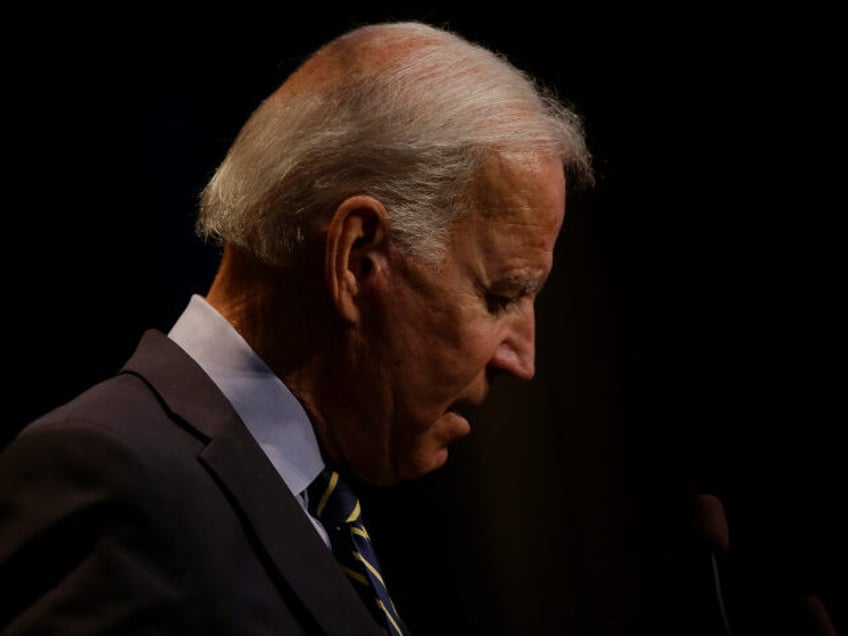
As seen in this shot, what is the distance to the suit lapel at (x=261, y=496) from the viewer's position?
1.16m

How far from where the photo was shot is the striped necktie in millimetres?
1388

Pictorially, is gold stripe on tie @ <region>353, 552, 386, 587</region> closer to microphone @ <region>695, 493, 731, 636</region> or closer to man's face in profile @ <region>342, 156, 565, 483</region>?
man's face in profile @ <region>342, 156, 565, 483</region>

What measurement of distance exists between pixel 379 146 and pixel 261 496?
18.8 inches

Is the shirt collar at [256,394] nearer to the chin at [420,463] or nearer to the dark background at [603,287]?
the chin at [420,463]

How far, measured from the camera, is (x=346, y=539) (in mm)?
1405

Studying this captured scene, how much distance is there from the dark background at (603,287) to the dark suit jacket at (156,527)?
74cm

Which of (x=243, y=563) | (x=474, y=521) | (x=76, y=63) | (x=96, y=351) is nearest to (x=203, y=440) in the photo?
(x=243, y=563)

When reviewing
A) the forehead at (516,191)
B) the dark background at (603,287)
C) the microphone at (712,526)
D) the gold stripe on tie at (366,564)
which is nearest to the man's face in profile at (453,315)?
the forehead at (516,191)

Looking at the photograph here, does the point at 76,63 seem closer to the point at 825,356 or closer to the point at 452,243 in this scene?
the point at 452,243

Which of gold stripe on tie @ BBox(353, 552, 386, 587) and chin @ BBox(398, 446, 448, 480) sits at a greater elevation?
chin @ BBox(398, 446, 448, 480)

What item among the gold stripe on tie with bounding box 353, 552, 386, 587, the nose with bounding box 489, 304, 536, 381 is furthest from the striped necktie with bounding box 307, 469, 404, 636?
the nose with bounding box 489, 304, 536, 381

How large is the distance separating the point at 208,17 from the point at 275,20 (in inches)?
5.8

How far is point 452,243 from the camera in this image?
4.48 ft

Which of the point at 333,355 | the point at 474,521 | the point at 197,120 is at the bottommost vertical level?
the point at 474,521
